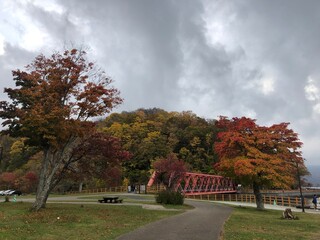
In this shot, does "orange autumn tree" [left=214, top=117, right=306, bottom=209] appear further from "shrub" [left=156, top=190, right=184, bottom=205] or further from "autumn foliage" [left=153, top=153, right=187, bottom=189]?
"autumn foliage" [left=153, top=153, right=187, bottom=189]

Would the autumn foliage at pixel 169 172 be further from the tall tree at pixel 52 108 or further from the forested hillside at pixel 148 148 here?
the forested hillside at pixel 148 148

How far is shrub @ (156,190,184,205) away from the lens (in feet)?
80.7

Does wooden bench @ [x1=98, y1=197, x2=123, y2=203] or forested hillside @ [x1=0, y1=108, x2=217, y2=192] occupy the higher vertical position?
forested hillside @ [x1=0, y1=108, x2=217, y2=192]

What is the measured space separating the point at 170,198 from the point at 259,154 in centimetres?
764

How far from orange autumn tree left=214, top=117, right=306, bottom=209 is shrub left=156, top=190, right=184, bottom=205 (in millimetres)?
3889

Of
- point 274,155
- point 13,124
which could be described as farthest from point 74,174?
point 274,155

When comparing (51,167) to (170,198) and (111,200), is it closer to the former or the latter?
(111,200)

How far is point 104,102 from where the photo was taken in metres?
19.5

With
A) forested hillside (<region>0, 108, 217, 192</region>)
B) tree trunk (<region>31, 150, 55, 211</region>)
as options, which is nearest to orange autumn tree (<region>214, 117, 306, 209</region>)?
tree trunk (<region>31, 150, 55, 211</region>)

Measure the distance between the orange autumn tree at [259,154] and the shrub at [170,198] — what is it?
12.8 feet

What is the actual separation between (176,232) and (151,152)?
58.6 meters

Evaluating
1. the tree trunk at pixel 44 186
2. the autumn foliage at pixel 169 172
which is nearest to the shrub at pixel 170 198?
the autumn foliage at pixel 169 172

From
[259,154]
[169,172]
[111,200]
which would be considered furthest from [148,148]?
[259,154]

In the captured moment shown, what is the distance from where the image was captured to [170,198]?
2483cm
